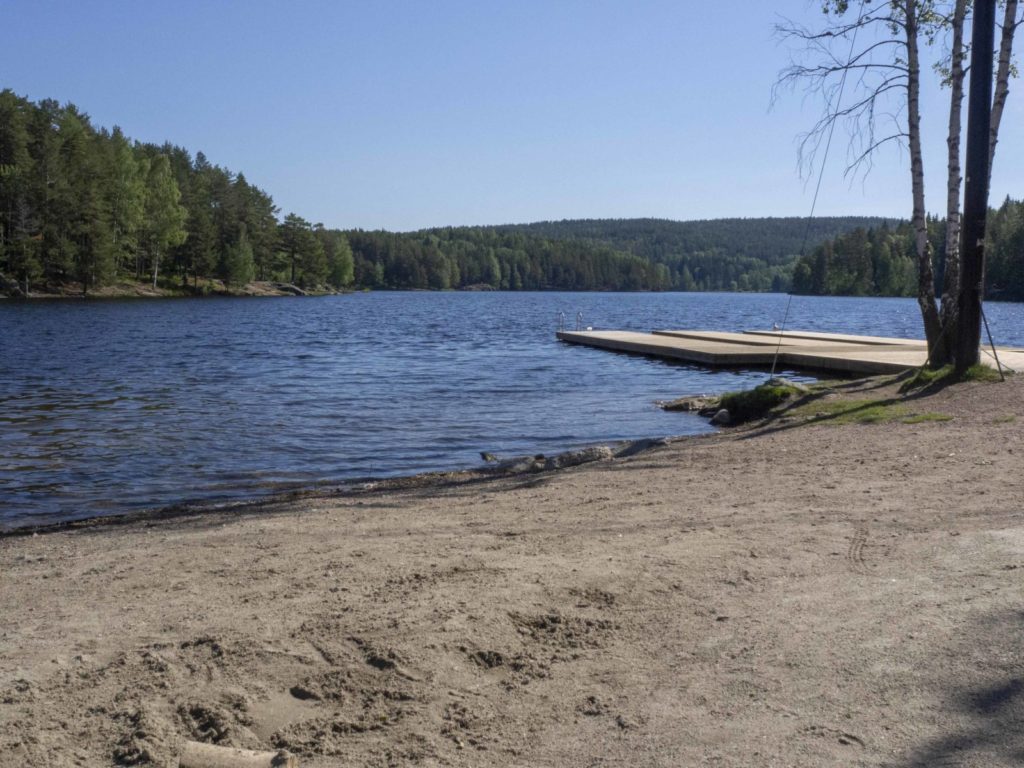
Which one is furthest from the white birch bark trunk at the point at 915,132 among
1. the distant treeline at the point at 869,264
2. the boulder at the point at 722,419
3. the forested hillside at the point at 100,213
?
the distant treeline at the point at 869,264

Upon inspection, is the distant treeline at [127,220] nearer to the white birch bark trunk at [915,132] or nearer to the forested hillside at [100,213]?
the forested hillside at [100,213]

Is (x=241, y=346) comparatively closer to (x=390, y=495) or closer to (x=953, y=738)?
(x=390, y=495)

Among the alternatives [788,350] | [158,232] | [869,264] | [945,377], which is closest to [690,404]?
[945,377]

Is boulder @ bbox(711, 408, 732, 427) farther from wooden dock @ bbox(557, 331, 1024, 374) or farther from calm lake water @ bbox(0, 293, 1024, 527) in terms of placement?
wooden dock @ bbox(557, 331, 1024, 374)

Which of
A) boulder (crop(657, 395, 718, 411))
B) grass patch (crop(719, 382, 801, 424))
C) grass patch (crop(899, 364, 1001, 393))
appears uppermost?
grass patch (crop(899, 364, 1001, 393))

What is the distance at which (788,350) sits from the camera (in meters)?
25.1

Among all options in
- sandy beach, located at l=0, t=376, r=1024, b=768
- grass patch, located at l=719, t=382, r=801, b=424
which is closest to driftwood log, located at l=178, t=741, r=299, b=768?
sandy beach, located at l=0, t=376, r=1024, b=768

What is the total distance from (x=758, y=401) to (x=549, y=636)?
11409 millimetres

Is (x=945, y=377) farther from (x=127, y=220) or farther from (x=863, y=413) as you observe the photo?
(x=127, y=220)

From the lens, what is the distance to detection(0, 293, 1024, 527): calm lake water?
35.9 ft

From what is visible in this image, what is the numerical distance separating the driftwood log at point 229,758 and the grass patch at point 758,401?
489 inches

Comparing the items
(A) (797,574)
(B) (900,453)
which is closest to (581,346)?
(B) (900,453)

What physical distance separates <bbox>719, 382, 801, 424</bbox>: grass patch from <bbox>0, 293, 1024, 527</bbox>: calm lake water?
27.0 inches

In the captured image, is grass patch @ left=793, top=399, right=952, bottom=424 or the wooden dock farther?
the wooden dock
